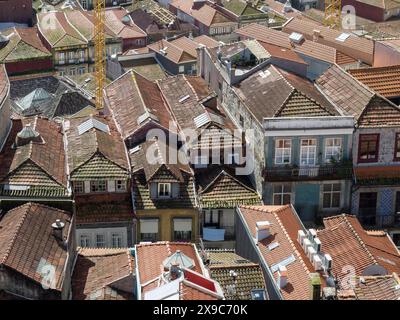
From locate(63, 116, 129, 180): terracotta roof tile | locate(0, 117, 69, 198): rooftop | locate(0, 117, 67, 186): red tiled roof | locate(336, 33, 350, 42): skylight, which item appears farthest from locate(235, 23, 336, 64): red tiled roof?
locate(0, 117, 69, 198): rooftop

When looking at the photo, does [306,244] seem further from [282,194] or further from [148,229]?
[148,229]

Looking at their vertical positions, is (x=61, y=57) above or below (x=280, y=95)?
below

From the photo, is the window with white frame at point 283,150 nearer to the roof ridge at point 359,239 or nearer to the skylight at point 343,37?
the roof ridge at point 359,239

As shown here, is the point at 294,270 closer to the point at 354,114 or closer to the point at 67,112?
the point at 354,114

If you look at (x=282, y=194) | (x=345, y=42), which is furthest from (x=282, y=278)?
(x=345, y=42)

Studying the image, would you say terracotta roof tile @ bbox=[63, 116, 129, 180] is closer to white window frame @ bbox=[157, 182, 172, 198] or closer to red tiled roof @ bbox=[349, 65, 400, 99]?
white window frame @ bbox=[157, 182, 172, 198]

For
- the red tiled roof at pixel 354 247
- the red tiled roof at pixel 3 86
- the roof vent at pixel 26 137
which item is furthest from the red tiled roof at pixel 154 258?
the red tiled roof at pixel 3 86
